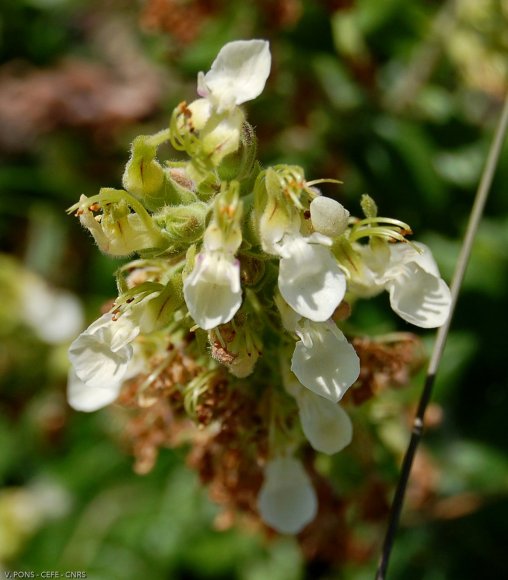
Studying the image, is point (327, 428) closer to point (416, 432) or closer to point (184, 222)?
point (416, 432)

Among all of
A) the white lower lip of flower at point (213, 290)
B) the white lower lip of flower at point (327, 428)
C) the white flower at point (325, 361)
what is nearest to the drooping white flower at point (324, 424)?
the white lower lip of flower at point (327, 428)

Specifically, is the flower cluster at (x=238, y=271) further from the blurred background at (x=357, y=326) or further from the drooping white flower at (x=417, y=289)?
the blurred background at (x=357, y=326)

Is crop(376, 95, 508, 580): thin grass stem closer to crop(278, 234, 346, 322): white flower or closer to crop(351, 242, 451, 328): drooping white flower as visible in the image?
crop(351, 242, 451, 328): drooping white flower

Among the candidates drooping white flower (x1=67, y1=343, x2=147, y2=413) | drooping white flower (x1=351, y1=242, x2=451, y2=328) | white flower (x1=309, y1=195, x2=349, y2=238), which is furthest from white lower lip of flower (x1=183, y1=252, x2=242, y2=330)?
drooping white flower (x1=67, y1=343, x2=147, y2=413)

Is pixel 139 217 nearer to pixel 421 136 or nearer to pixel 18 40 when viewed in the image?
pixel 421 136

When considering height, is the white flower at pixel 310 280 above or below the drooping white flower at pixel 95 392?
above

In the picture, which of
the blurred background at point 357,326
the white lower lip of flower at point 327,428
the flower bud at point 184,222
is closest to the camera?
the flower bud at point 184,222

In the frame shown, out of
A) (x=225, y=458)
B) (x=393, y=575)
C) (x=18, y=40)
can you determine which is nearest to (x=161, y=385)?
(x=225, y=458)
